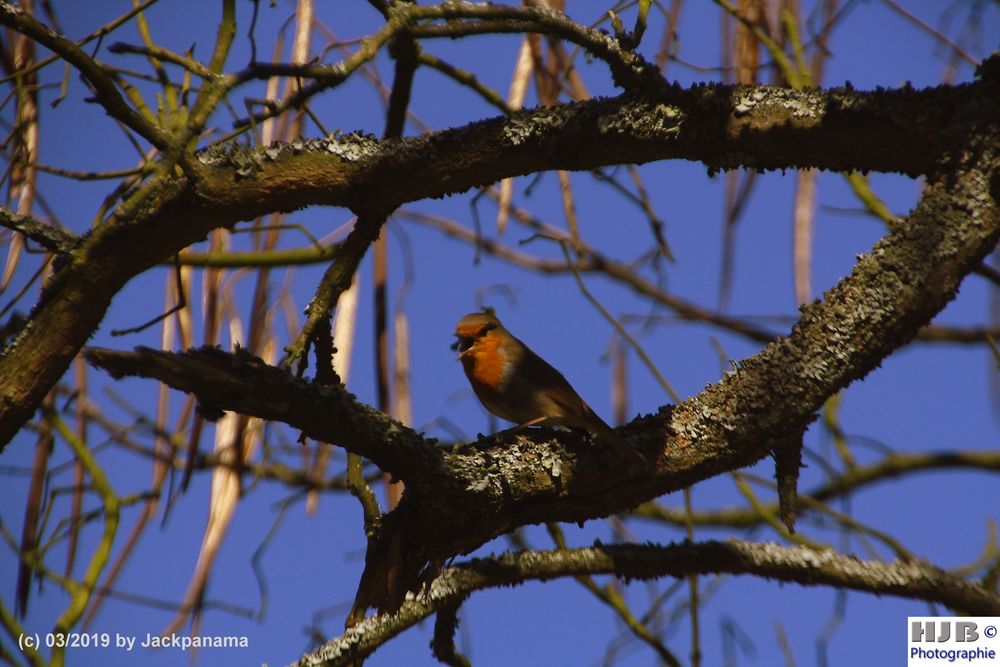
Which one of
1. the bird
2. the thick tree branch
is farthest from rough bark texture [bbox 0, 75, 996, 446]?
the thick tree branch

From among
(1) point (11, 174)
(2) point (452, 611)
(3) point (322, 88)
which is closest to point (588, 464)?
→ (2) point (452, 611)

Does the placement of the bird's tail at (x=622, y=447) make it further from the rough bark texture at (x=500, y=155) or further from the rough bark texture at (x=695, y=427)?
the rough bark texture at (x=500, y=155)

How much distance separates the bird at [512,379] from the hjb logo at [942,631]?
4.89 ft

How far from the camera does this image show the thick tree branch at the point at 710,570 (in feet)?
9.19

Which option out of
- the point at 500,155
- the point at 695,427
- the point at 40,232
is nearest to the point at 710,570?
the point at 695,427

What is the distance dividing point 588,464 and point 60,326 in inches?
52.2


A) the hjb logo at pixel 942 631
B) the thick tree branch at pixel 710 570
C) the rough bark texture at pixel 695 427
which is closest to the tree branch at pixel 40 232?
the rough bark texture at pixel 695 427

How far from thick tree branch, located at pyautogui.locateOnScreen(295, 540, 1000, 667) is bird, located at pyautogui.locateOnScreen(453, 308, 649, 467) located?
421 millimetres

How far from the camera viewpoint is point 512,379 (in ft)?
12.0

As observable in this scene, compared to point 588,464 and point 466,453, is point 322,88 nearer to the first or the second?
point 466,453

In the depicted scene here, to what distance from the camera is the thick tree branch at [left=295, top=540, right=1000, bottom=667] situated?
9.19 feet

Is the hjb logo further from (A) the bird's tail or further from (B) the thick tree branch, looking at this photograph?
(A) the bird's tail

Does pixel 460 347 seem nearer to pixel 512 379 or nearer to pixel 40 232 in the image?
pixel 512 379

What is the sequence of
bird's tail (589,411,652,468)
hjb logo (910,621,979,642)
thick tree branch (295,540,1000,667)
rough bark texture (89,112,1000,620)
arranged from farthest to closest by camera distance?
1. hjb logo (910,621,979,642)
2. thick tree branch (295,540,1000,667)
3. bird's tail (589,411,652,468)
4. rough bark texture (89,112,1000,620)
